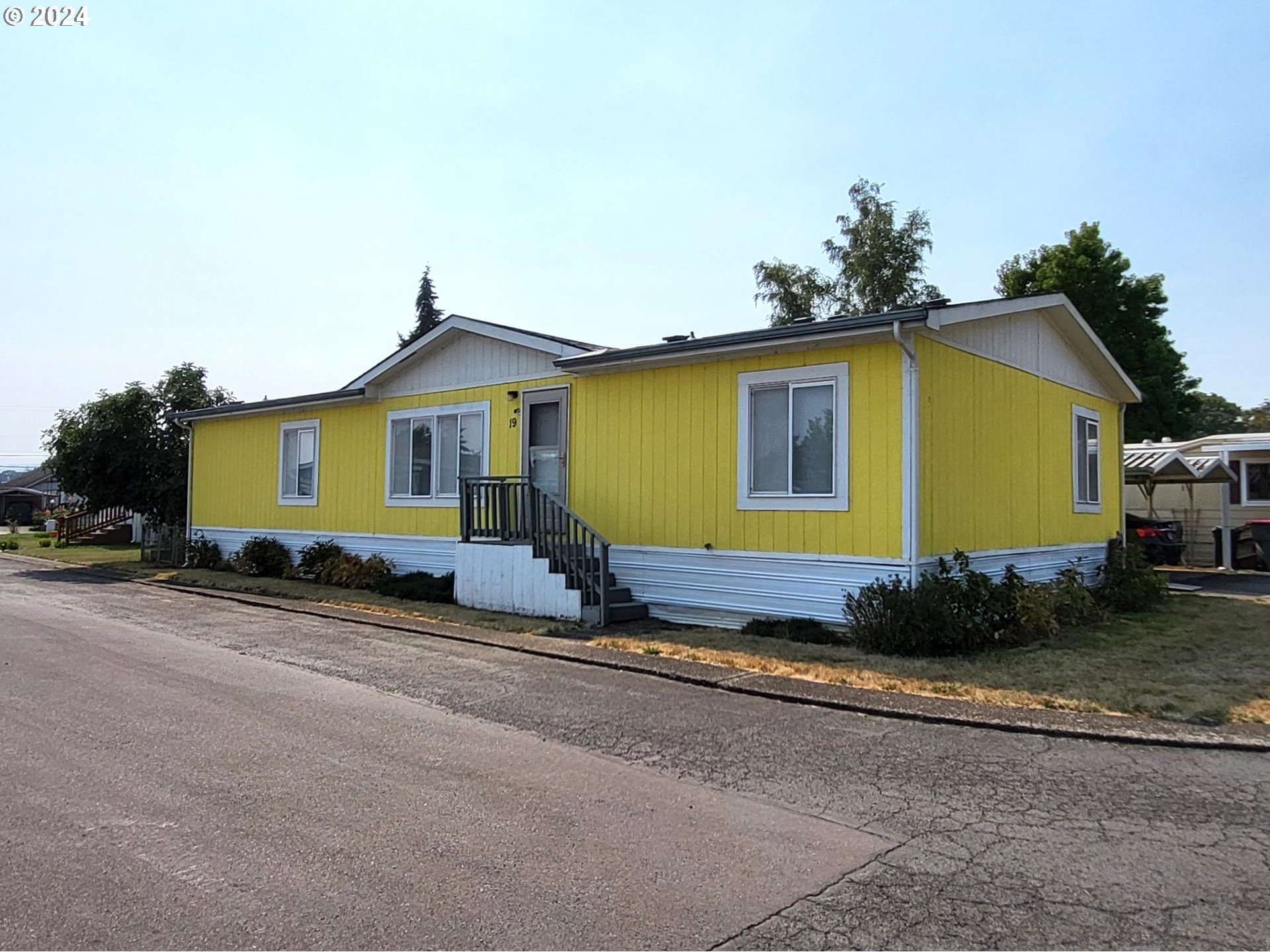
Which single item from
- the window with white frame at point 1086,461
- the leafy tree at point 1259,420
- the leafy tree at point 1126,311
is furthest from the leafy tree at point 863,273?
the leafy tree at point 1259,420

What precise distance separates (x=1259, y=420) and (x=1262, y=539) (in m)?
42.8

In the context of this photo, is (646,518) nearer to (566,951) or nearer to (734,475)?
(734,475)

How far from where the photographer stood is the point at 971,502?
10.7 meters

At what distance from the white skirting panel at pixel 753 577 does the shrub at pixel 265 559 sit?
26.8 ft

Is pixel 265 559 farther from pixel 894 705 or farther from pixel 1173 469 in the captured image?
pixel 1173 469

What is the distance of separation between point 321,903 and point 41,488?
264 ft

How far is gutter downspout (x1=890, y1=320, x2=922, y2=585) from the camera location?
927 centimetres

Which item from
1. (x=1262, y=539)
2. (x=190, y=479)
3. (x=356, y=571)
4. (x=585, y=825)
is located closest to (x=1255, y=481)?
(x=1262, y=539)

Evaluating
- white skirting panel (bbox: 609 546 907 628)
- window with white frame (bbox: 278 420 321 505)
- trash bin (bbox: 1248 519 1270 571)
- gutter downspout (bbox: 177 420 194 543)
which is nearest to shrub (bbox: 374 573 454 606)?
white skirting panel (bbox: 609 546 907 628)

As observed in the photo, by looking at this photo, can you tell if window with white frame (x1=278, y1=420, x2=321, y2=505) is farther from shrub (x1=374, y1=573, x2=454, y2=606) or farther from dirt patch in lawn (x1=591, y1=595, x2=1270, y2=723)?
dirt patch in lawn (x1=591, y1=595, x2=1270, y2=723)

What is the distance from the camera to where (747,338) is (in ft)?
→ 33.8

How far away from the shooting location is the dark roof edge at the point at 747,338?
9.13m

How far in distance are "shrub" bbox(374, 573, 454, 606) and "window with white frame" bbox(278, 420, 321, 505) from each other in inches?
136

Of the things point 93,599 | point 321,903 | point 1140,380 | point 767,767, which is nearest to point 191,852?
point 321,903
